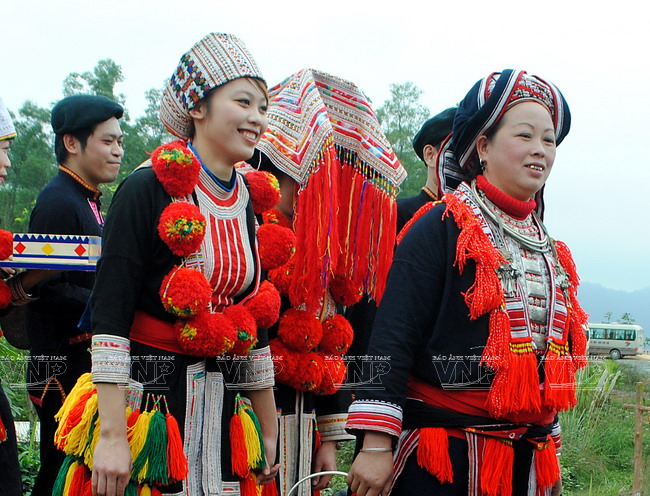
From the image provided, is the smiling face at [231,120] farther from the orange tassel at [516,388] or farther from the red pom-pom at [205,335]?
the orange tassel at [516,388]

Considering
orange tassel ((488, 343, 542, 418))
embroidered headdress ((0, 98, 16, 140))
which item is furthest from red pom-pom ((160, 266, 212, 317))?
embroidered headdress ((0, 98, 16, 140))

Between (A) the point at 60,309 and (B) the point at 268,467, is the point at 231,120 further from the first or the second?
(A) the point at 60,309

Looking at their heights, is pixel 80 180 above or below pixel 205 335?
above

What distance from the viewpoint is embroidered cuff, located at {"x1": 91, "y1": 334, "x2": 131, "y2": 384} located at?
2.30 metres

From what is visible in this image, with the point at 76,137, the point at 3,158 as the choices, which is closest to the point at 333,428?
the point at 3,158

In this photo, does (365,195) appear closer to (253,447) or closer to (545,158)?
(545,158)

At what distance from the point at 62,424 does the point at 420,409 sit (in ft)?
3.75

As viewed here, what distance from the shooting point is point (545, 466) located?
2502 mm

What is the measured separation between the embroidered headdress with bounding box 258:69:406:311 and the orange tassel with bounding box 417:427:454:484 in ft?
3.19

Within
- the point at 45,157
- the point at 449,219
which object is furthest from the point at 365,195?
the point at 45,157

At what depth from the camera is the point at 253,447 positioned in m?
2.61

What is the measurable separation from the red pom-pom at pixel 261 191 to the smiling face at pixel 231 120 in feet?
0.70

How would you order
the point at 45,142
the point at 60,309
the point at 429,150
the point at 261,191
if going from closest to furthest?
the point at 261,191 < the point at 60,309 < the point at 429,150 < the point at 45,142

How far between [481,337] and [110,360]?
1.16 m
